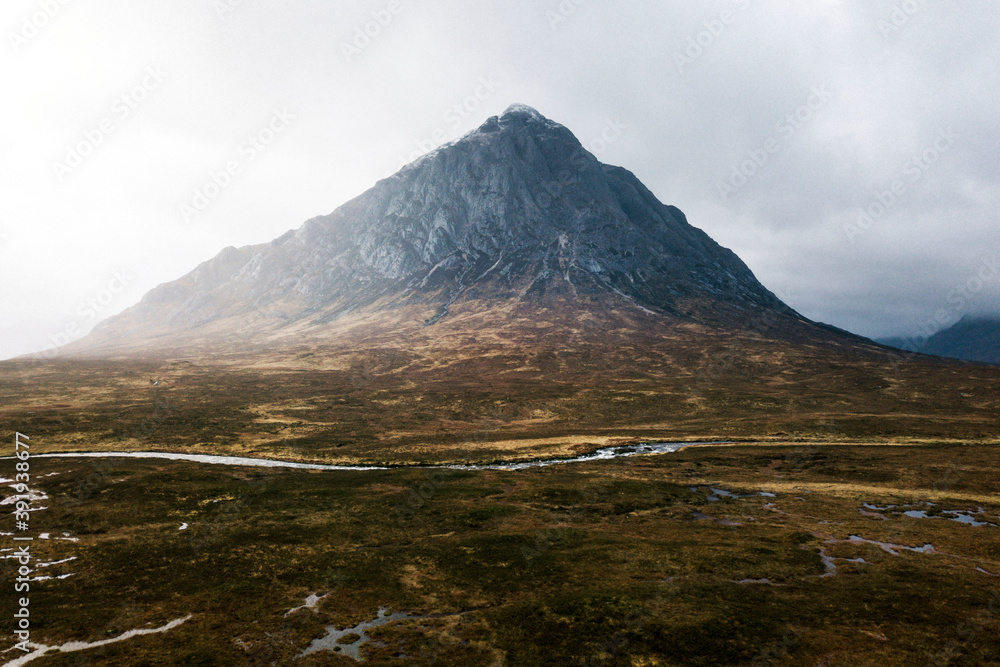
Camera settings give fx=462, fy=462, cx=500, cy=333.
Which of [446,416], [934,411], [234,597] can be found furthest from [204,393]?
[934,411]

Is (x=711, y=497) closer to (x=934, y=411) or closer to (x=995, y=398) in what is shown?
(x=934, y=411)

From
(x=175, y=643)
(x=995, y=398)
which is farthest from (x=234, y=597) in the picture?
(x=995, y=398)

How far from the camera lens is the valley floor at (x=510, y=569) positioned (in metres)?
33.1

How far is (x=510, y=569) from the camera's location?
46469 mm

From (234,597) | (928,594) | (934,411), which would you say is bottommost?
(234,597)

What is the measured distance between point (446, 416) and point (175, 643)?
107217 millimetres

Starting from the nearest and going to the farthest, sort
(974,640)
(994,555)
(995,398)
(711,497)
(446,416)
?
(974,640) < (994,555) < (711,497) < (446,416) < (995,398)

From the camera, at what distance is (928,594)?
3947 cm

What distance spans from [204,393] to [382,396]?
60.2m

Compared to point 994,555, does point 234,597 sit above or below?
below

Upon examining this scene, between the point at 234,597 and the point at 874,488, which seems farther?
the point at 874,488

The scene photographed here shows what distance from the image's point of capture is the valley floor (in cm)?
3309

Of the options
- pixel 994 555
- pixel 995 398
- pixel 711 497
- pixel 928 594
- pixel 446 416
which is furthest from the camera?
pixel 995 398

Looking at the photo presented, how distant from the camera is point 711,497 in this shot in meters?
72.6
